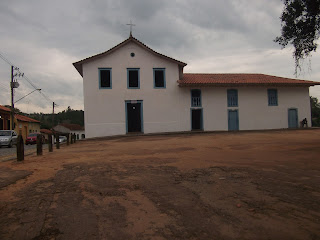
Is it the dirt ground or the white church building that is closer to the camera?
the dirt ground

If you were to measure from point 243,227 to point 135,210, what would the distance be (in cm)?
118

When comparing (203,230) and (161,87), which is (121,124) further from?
(203,230)

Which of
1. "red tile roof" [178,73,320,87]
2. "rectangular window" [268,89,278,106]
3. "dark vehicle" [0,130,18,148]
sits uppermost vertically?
"red tile roof" [178,73,320,87]

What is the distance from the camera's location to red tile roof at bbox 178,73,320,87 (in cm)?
2059

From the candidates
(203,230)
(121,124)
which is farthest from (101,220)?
(121,124)

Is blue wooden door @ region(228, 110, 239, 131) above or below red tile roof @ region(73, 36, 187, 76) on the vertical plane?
below

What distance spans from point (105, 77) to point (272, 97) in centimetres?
1393

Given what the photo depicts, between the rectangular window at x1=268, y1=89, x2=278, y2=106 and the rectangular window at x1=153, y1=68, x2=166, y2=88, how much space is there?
9051 millimetres

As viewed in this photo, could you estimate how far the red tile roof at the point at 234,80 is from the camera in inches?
811

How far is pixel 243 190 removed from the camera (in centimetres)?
364

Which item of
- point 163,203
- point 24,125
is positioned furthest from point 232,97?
point 24,125

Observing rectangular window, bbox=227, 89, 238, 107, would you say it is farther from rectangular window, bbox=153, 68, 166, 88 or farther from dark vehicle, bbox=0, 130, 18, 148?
dark vehicle, bbox=0, 130, 18, 148

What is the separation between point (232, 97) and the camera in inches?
848

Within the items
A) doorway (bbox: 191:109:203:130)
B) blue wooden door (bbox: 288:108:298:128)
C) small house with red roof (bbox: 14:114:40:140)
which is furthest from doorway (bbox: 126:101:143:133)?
small house with red roof (bbox: 14:114:40:140)
